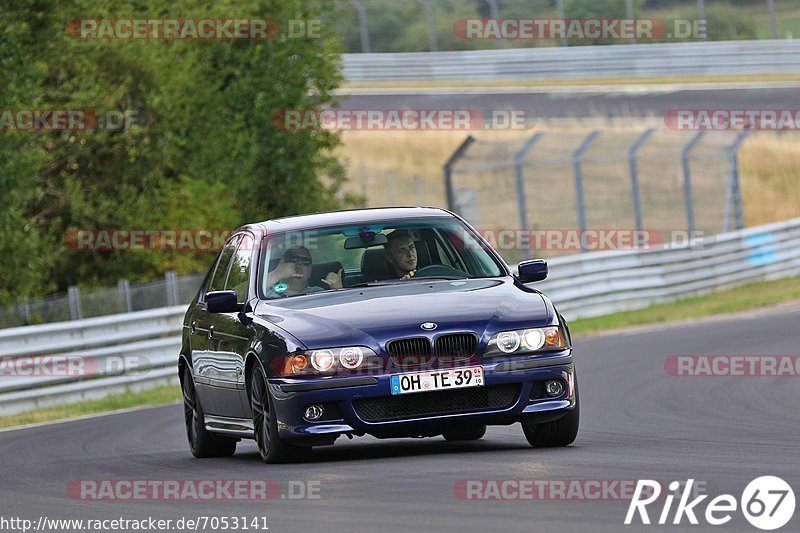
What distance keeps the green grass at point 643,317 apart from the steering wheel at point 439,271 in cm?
787

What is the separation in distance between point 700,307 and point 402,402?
54.7 ft

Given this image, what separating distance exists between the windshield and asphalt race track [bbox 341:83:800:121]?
102 ft

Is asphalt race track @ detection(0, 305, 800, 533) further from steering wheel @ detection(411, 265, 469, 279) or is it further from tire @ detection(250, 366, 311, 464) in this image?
steering wheel @ detection(411, 265, 469, 279)

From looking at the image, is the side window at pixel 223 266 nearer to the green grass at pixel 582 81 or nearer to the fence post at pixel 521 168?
the fence post at pixel 521 168

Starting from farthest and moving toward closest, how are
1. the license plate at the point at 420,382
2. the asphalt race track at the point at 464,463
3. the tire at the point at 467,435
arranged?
the tire at the point at 467,435
the license plate at the point at 420,382
the asphalt race track at the point at 464,463

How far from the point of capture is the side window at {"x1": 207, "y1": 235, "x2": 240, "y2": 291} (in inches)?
451

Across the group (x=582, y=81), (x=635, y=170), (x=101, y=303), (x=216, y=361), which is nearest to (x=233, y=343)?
(x=216, y=361)

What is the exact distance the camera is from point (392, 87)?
51562 mm

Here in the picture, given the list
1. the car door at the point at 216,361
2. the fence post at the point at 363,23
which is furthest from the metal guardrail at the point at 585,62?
the car door at the point at 216,361

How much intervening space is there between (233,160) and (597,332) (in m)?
8.08

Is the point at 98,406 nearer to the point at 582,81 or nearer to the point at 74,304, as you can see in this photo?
the point at 74,304

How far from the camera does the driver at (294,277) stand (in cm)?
1025

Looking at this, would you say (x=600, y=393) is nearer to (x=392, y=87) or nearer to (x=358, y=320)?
(x=358, y=320)

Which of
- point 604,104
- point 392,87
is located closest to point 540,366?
point 604,104
